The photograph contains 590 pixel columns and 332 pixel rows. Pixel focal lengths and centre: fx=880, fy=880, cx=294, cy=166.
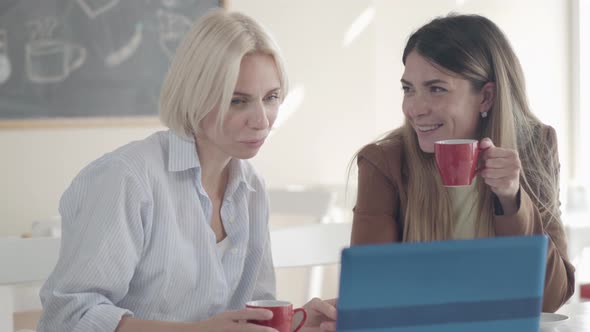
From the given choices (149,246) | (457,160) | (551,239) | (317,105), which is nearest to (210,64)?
(149,246)

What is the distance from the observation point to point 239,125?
5.28ft

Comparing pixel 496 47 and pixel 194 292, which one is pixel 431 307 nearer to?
pixel 194 292

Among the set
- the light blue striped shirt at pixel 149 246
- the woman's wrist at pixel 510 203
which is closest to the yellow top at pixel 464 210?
the woman's wrist at pixel 510 203

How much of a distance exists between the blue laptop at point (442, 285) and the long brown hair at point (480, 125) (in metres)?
0.97

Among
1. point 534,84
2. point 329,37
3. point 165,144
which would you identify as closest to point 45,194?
point 329,37

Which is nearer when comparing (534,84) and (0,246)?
(0,246)

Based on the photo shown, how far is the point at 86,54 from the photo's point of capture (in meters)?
3.47

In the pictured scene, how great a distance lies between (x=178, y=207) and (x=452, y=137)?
2.17ft

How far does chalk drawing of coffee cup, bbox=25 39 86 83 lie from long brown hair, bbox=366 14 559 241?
1.82m

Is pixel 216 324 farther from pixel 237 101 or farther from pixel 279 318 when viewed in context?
pixel 237 101

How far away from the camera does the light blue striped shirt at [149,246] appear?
1.47 metres

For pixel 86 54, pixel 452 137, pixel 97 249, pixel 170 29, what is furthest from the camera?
pixel 170 29

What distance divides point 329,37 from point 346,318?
316cm

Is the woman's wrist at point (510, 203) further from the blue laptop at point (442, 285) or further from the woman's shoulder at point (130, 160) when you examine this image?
the blue laptop at point (442, 285)
